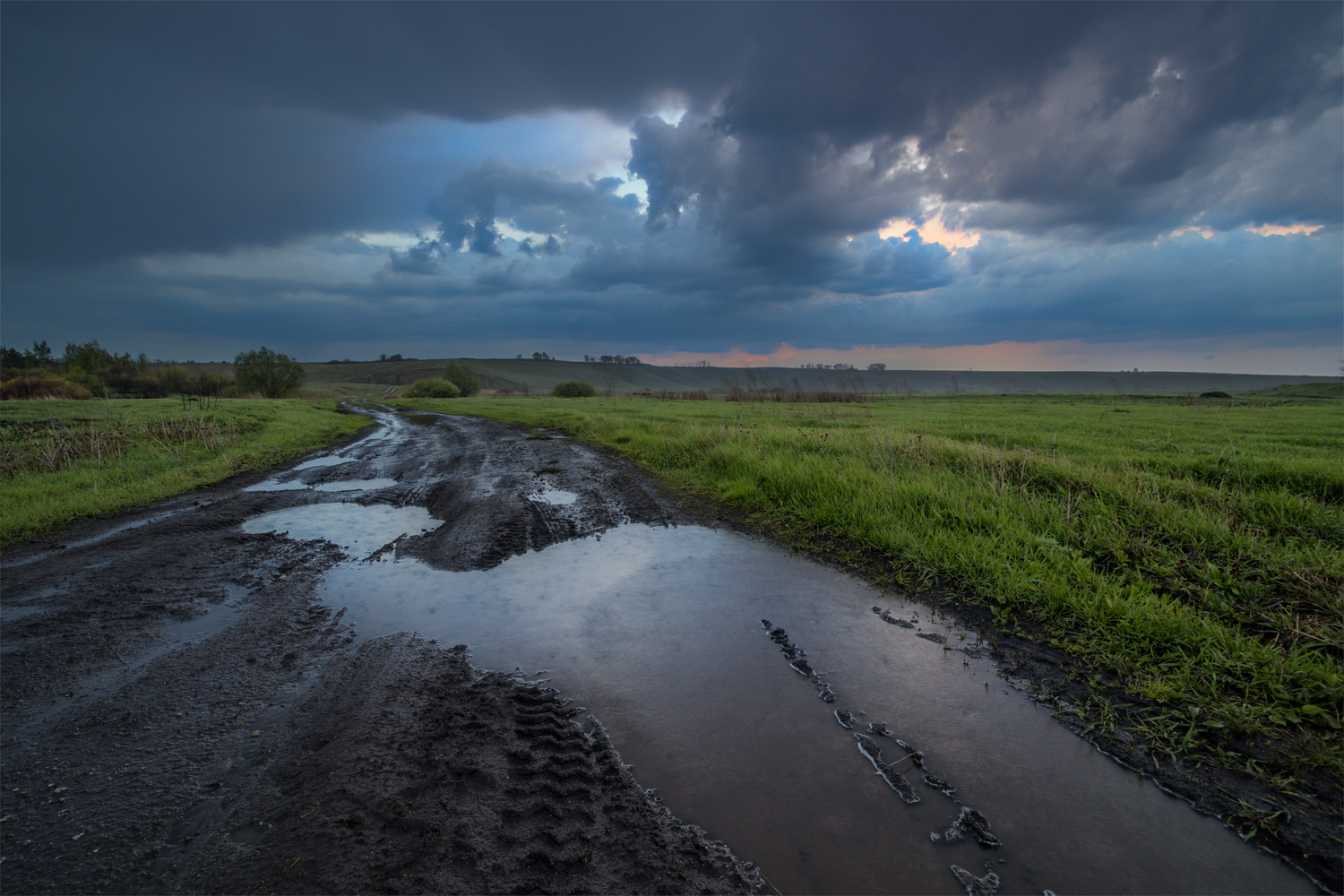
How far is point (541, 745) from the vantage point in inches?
107

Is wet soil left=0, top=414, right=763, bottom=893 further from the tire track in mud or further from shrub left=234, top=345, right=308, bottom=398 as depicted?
shrub left=234, top=345, right=308, bottom=398

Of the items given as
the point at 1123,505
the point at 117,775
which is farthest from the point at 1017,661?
the point at 117,775

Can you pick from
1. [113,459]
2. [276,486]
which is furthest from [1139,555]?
[113,459]

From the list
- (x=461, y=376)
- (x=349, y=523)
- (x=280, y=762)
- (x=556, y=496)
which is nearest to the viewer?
(x=280, y=762)

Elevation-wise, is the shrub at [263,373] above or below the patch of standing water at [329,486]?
above

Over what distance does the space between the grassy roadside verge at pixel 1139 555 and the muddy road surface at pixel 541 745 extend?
61cm

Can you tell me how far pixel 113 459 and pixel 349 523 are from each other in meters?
8.14

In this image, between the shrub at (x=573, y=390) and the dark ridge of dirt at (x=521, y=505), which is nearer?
the dark ridge of dirt at (x=521, y=505)

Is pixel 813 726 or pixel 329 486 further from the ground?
pixel 329 486

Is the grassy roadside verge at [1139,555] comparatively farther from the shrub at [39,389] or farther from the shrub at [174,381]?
the shrub at [174,381]

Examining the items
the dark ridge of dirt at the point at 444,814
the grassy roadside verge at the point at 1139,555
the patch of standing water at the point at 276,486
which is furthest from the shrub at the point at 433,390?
the dark ridge of dirt at the point at 444,814

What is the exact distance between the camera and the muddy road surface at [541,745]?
6.70ft

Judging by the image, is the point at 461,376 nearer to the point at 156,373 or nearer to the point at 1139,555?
the point at 156,373

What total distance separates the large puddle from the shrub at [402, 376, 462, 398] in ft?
223
